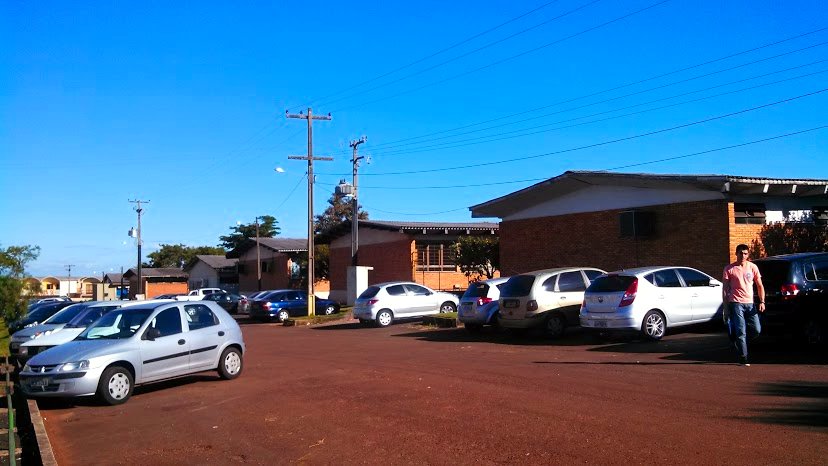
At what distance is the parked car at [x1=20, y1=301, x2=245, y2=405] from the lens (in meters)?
10.6

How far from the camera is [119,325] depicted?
11.9m

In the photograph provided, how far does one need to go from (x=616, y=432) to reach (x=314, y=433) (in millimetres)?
3266

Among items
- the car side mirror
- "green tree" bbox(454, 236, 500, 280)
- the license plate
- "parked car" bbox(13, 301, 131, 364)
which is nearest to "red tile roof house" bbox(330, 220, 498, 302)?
"green tree" bbox(454, 236, 500, 280)

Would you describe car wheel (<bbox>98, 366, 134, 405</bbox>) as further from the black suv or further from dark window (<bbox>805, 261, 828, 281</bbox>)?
dark window (<bbox>805, 261, 828, 281</bbox>)

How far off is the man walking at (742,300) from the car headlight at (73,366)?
32.0 feet

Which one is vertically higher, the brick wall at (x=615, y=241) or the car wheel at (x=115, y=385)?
the brick wall at (x=615, y=241)

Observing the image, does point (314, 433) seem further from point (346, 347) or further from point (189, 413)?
point (346, 347)

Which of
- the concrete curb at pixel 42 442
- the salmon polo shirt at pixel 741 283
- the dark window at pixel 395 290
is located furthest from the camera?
the dark window at pixel 395 290

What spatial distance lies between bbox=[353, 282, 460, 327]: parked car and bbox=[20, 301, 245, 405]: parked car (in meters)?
12.0

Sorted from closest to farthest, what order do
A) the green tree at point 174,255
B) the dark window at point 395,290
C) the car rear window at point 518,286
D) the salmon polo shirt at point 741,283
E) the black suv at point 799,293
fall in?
1. the salmon polo shirt at point 741,283
2. the black suv at point 799,293
3. the car rear window at point 518,286
4. the dark window at point 395,290
5. the green tree at point 174,255

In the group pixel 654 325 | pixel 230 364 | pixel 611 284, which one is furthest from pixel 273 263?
pixel 654 325

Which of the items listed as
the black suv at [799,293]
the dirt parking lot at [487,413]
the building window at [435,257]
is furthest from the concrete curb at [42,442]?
the building window at [435,257]

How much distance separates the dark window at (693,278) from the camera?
51.3 feet

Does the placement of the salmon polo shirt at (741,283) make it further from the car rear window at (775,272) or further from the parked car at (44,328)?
the parked car at (44,328)
